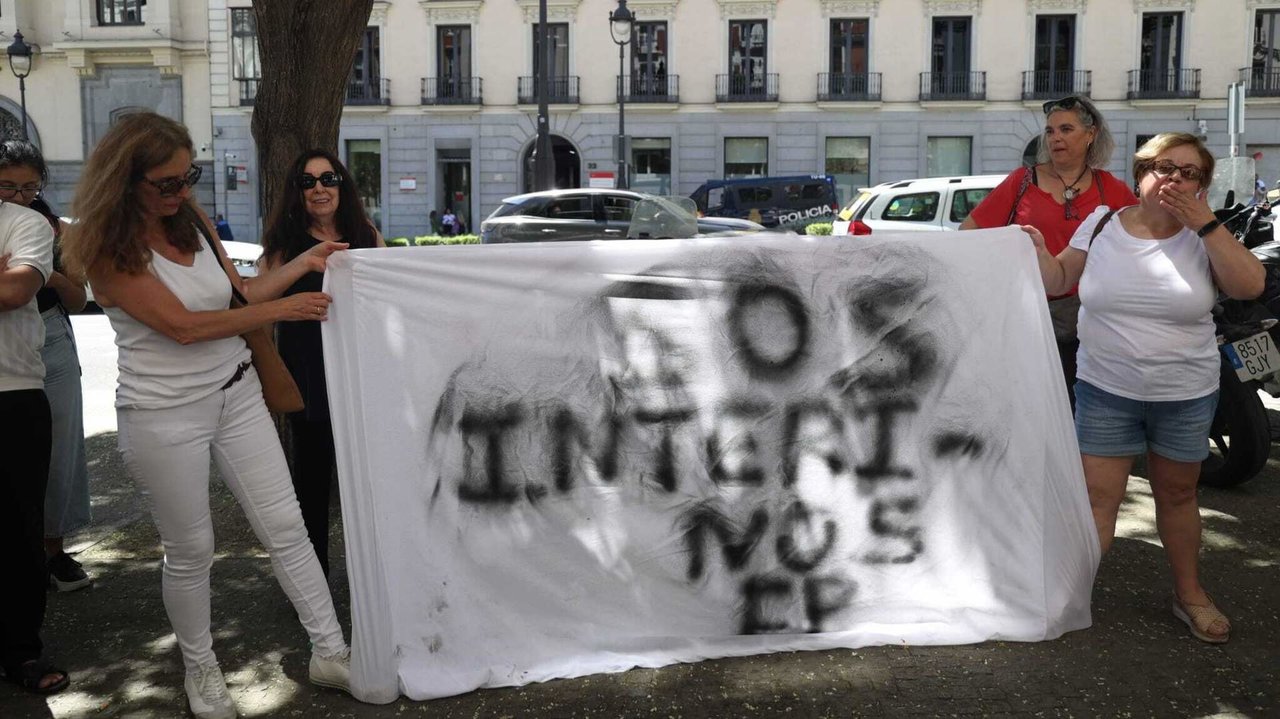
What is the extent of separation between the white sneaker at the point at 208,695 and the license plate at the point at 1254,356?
4.69m

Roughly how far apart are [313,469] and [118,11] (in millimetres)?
37153

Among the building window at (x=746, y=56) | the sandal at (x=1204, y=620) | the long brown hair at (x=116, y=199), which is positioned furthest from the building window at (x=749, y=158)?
the long brown hair at (x=116, y=199)

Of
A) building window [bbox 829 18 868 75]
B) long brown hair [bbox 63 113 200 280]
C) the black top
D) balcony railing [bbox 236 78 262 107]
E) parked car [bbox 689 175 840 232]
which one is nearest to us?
long brown hair [bbox 63 113 200 280]

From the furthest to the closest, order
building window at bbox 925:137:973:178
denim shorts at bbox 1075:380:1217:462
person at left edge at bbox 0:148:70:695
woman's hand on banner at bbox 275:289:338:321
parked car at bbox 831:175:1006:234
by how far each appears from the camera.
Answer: building window at bbox 925:137:973:178, parked car at bbox 831:175:1006:234, denim shorts at bbox 1075:380:1217:462, person at left edge at bbox 0:148:70:695, woman's hand on banner at bbox 275:289:338:321

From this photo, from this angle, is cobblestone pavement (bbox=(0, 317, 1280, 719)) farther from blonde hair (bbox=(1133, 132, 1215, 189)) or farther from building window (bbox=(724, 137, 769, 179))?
building window (bbox=(724, 137, 769, 179))

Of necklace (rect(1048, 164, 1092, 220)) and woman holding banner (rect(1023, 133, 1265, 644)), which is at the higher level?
necklace (rect(1048, 164, 1092, 220))

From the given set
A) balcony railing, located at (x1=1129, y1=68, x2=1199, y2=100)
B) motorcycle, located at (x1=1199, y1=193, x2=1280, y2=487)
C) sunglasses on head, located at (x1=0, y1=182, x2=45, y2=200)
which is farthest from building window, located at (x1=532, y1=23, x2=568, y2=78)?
sunglasses on head, located at (x1=0, y1=182, x2=45, y2=200)

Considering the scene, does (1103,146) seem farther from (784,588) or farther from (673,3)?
(673,3)

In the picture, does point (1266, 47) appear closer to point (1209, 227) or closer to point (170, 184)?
point (1209, 227)

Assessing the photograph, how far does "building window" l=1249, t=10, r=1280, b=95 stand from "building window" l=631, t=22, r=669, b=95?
17.0 metres

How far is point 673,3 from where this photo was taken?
114ft

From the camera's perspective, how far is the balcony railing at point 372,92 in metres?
35.8

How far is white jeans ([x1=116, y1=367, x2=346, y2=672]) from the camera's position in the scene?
329 centimetres

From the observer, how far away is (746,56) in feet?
115
